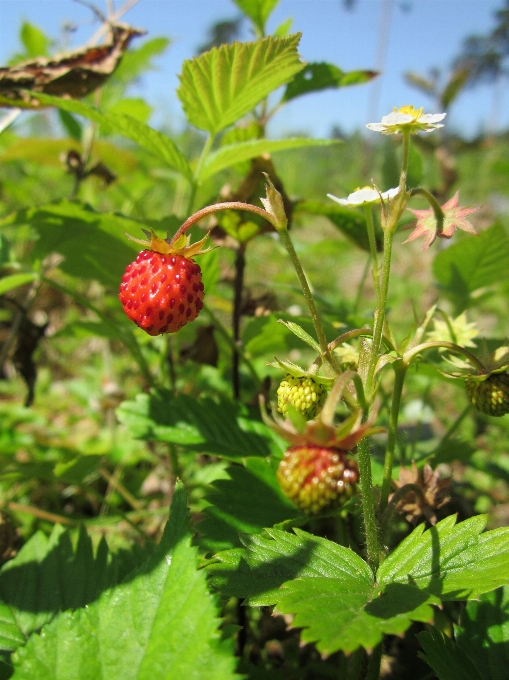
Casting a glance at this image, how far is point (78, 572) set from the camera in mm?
1110

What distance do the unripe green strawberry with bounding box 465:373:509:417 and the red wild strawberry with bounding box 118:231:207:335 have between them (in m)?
0.52

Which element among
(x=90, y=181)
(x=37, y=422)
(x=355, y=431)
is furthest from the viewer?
(x=90, y=181)

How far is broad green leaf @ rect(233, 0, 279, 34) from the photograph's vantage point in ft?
5.08

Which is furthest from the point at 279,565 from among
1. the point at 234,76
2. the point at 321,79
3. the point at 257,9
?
the point at 257,9

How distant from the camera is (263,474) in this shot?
112cm

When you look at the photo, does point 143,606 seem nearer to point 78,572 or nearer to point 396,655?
point 78,572

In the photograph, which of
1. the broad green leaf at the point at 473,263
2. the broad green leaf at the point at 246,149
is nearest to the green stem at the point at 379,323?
the broad green leaf at the point at 246,149

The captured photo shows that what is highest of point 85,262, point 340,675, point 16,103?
point 16,103

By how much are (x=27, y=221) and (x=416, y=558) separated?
1244 millimetres

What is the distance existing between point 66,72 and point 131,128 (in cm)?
49

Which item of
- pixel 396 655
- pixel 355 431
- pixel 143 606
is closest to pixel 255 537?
pixel 143 606

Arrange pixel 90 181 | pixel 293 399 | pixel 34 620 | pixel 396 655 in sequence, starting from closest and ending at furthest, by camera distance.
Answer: pixel 293 399 < pixel 34 620 < pixel 396 655 < pixel 90 181

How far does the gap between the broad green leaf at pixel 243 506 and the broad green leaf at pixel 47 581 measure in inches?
8.4

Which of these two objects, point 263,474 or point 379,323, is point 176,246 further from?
point 263,474
